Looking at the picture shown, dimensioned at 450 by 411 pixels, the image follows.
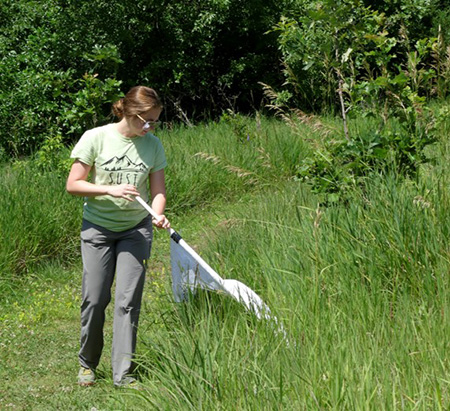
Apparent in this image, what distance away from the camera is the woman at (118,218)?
4.47 m

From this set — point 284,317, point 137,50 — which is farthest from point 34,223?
point 137,50

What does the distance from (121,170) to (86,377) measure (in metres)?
1.27

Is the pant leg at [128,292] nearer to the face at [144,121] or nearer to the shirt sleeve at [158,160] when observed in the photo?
the shirt sleeve at [158,160]

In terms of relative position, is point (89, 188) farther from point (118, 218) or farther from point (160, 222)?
point (160, 222)

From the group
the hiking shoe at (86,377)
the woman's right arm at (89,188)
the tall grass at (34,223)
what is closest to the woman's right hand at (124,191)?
the woman's right arm at (89,188)

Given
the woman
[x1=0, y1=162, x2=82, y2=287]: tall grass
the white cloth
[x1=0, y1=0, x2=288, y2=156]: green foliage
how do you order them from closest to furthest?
the white cloth, the woman, [x1=0, y1=162, x2=82, y2=287]: tall grass, [x1=0, y1=0, x2=288, y2=156]: green foliage

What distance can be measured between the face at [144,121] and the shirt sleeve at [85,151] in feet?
0.83

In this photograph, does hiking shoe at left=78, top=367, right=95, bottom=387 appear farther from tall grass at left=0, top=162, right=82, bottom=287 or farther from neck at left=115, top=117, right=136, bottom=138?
tall grass at left=0, top=162, right=82, bottom=287

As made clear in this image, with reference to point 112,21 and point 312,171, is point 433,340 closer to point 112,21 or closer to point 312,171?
point 312,171

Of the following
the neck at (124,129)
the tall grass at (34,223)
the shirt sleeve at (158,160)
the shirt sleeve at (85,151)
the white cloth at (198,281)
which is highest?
the neck at (124,129)

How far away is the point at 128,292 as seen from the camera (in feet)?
14.8

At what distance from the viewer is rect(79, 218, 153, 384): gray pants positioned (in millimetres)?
4461

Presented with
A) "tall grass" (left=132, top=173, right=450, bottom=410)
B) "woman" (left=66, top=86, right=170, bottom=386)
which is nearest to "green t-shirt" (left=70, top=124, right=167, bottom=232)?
"woman" (left=66, top=86, right=170, bottom=386)

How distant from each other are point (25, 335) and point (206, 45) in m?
11.1
